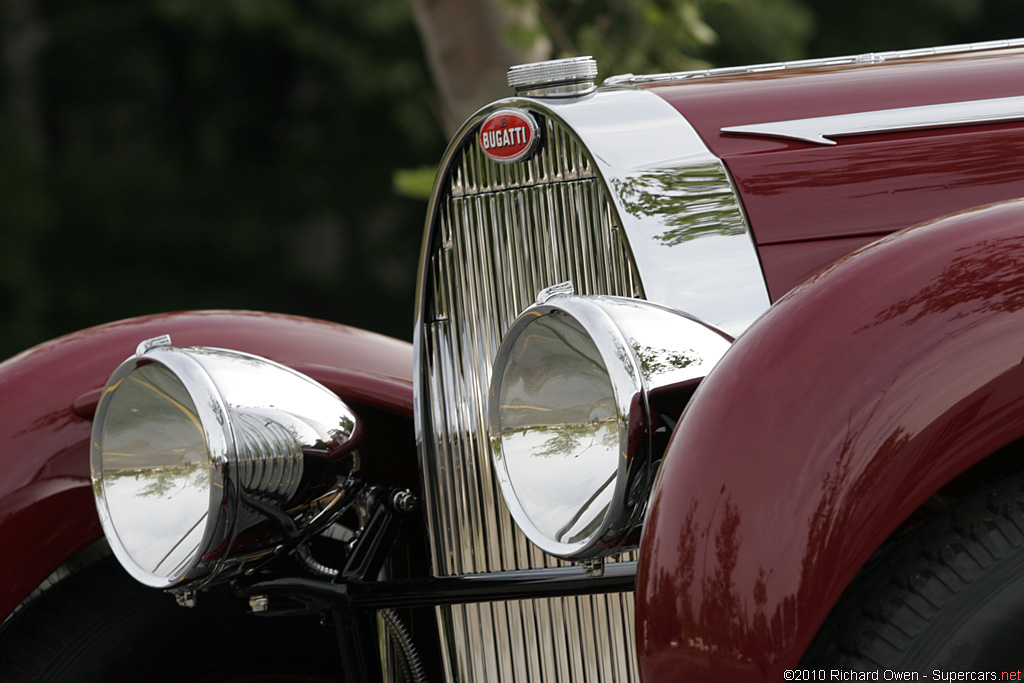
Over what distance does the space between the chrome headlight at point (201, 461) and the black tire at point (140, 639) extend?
0.82ft

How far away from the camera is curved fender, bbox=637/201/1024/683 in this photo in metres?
1.12

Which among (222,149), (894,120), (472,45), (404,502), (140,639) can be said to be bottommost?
(140,639)

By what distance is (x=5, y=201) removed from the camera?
12.2 m

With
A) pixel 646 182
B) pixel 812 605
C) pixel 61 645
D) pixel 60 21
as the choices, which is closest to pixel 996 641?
pixel 812 605

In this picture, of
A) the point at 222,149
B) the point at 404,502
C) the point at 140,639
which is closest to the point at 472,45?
the point at 404,502

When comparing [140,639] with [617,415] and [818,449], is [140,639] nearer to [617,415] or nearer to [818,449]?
[617,415]

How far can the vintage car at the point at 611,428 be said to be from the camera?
114cm

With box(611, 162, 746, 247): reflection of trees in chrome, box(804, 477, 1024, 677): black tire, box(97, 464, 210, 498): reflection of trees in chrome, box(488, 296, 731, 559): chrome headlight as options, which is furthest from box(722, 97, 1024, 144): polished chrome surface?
box(97, 464, 210, 498): reflection of trees in chrome

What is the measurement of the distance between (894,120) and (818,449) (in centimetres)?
76

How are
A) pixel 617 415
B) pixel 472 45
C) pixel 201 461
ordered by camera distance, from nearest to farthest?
pixel 617 415 < pixel 201 461 < pixel 472 45

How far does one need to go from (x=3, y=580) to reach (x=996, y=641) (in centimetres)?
140

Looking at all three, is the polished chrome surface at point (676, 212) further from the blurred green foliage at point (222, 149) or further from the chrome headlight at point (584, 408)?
the blurred green foliage at point (222, 149)

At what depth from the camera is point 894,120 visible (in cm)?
171

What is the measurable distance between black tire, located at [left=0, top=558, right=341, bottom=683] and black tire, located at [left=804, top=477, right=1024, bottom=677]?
106 centimetres
